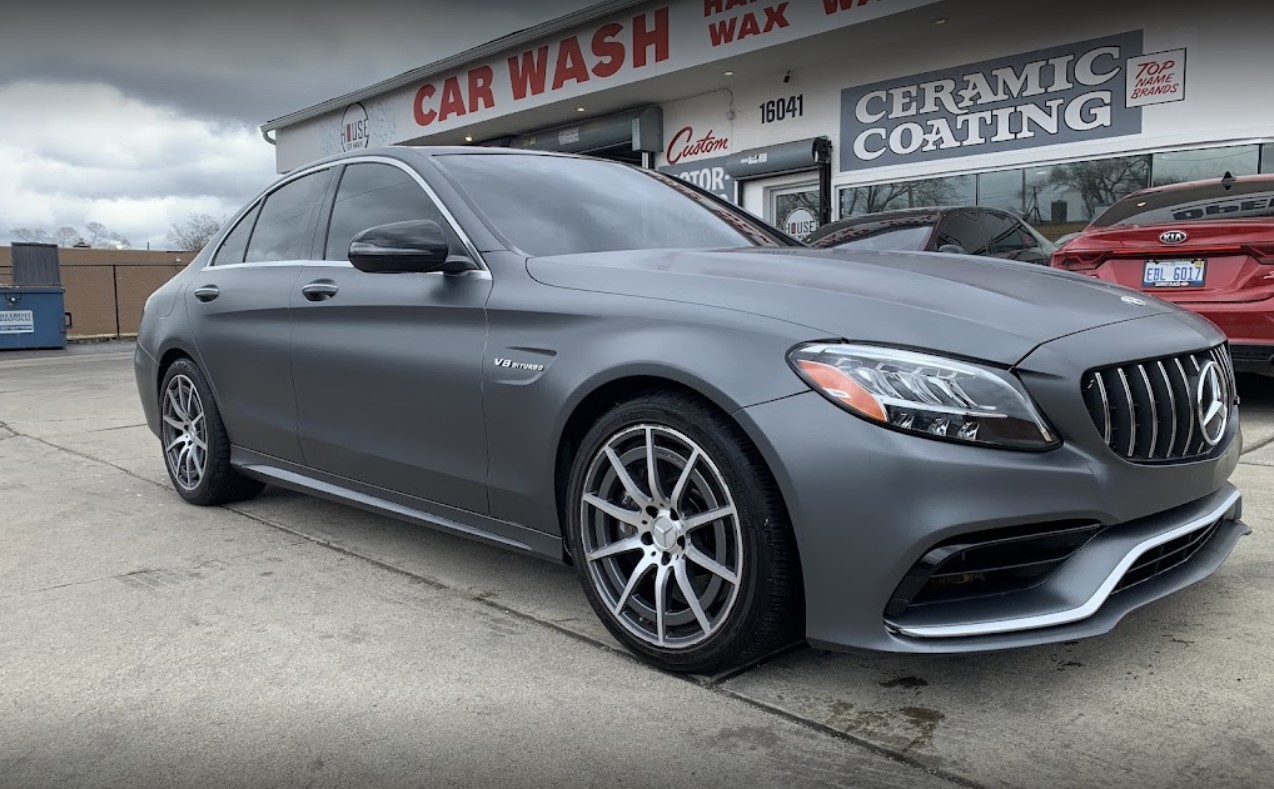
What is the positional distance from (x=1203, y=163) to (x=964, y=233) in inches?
179

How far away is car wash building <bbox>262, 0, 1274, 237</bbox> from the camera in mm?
10586

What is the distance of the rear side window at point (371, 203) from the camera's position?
11.6 feet

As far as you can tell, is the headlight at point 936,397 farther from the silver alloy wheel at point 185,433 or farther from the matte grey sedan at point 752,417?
the silver alloy wheel at point 185,433

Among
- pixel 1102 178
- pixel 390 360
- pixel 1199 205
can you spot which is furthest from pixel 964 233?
pixel 390 360

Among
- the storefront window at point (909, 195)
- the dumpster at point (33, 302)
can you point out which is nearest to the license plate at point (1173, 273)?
the storefront window at point (909, 195)

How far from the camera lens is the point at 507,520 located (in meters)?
3.07

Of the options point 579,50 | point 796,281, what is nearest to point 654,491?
point 796,281

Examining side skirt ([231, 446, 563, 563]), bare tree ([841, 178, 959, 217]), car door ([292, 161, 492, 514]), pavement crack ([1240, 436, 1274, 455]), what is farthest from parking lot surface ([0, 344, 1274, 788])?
bare tree ([841, 178, 959, 217])

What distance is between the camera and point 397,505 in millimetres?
3512

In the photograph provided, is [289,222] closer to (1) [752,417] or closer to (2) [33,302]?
(1) [752,417]

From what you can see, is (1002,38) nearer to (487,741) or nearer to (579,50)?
(579,50)

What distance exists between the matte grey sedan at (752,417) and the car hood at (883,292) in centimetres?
1

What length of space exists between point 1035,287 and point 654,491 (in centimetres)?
119

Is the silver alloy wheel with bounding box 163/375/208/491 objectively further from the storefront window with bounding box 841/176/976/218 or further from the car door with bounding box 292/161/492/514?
the storefront window with bounding box 841/176/976/218
